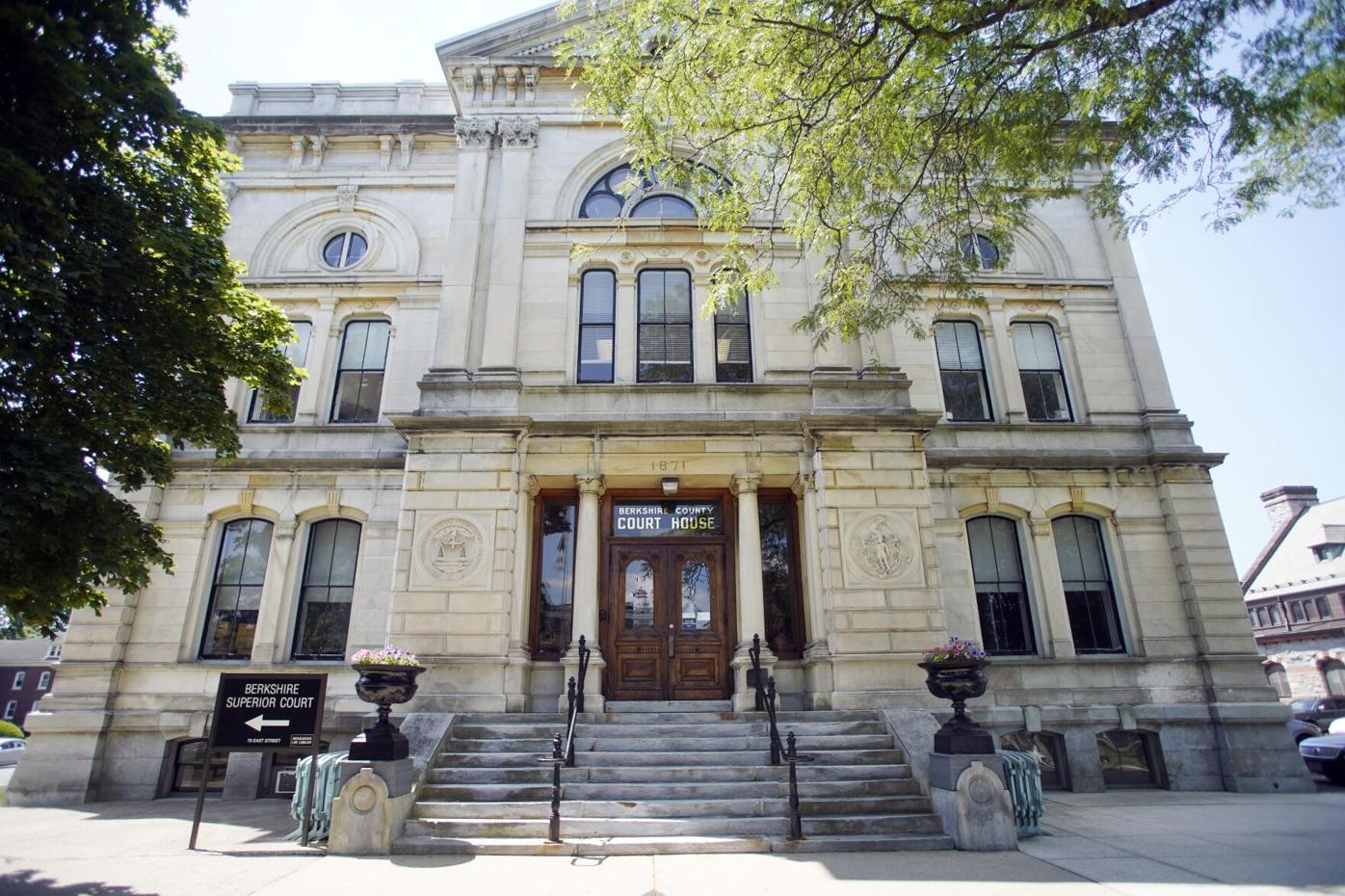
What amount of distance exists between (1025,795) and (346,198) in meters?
16.7

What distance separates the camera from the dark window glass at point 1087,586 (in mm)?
12758

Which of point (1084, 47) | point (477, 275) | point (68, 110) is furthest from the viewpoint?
point (477, 275)

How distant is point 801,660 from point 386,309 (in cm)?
1108

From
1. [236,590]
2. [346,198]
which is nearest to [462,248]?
[346,198]

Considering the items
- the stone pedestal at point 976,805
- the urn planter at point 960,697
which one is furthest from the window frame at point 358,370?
the stone pedestal at point 976,805

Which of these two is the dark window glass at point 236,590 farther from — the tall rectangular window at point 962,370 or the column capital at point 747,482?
the tall rectangular window at point 962,370

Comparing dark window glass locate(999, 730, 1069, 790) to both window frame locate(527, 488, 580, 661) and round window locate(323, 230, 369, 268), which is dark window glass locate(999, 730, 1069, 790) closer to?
window frame locate(527, 488, 580, 661)

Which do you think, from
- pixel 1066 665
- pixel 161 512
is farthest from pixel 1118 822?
pixel 161 512

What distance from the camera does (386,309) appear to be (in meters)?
14.7

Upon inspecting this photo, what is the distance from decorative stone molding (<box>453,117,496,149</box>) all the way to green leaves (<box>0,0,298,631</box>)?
6.43 m

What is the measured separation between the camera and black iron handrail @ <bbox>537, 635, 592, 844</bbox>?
7500mm

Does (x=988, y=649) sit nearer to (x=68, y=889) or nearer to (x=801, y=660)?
(x=801, y=660)

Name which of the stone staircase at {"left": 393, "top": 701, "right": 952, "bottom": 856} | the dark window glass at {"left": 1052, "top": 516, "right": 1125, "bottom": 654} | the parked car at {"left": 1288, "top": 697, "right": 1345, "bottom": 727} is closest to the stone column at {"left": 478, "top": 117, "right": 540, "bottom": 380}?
the stone staircase at {"left": 393, "top": 701, "right": 952, "bottom": 856}

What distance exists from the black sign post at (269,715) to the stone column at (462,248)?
19.4 feet
